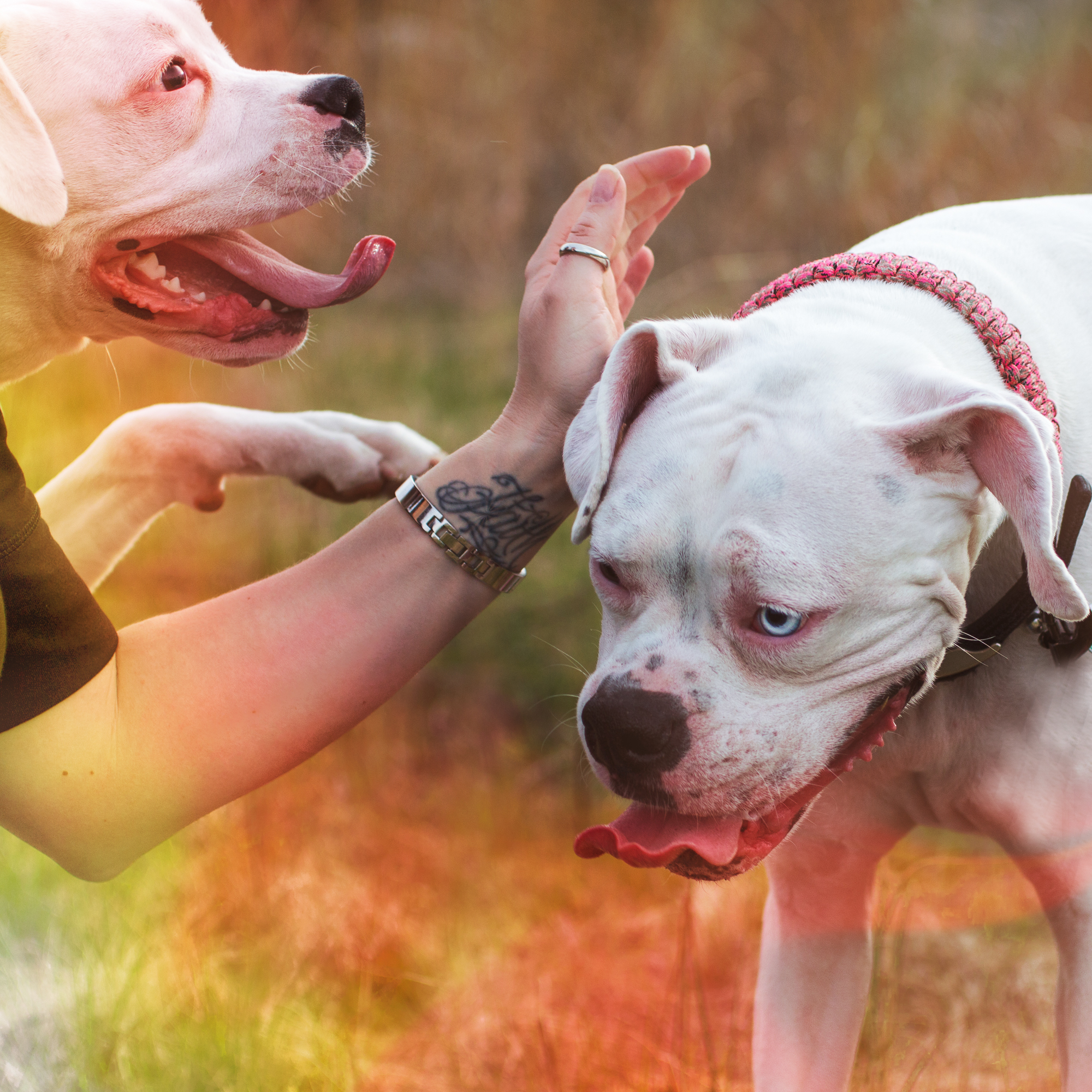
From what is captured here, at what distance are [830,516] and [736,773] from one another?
0.35 metres

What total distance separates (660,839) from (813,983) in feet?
2.08

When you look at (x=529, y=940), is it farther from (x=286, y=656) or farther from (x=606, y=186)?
(x=606, y=186)

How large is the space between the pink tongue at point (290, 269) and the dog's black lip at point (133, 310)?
6.4 inches

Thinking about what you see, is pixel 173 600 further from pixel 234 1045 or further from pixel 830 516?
pixel 830 516

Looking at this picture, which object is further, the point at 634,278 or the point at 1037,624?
the point at 634,278

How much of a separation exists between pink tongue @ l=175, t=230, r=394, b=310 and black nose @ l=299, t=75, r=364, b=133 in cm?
28

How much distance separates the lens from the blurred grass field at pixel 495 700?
2625 millimetres

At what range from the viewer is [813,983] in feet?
6.71

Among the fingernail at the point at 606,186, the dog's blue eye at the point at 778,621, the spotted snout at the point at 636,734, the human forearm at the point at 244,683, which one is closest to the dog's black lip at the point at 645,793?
the spotted snout at the point at 636,734

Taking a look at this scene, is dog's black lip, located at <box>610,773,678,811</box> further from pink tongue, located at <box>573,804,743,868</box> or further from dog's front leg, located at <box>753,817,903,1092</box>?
dog's front leg, located at <box>753,817,903,1092</box>

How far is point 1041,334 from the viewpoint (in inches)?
69.4

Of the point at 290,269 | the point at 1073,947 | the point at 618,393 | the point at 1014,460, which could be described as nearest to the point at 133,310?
the point at 290,269

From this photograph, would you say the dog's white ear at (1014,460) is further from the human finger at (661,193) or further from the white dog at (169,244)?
the white dog at (169,244)

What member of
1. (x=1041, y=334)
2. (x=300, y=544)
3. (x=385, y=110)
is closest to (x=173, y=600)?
(x=300, y=544)
